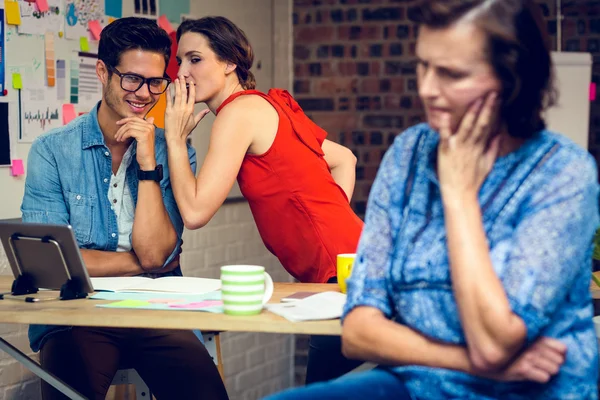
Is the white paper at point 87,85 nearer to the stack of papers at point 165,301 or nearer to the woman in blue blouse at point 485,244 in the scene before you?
the stack of papers at point 165,301

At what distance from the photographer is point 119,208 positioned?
2.60 meters

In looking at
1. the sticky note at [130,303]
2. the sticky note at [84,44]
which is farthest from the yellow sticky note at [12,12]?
the sticky note at [130,303]

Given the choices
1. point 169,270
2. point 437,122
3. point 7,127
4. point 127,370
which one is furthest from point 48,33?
point 437,122

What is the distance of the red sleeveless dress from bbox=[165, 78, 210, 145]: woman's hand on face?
0.46 ft

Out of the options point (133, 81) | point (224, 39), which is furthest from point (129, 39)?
point (224, 39)

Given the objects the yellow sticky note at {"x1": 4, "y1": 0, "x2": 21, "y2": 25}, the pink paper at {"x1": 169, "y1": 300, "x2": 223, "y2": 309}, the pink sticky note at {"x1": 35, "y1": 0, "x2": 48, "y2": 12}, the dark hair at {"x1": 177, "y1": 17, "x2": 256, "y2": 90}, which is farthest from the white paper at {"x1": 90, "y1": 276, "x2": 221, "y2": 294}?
the pink sticky note at {"x1": 35, "y1": 0, "x2": 48, "y2": 12}

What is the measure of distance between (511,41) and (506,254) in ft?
1.14

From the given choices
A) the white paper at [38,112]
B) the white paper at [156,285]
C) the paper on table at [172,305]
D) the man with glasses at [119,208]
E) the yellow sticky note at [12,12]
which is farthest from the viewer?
the white paper at [38,112]

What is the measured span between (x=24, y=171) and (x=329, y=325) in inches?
64.3

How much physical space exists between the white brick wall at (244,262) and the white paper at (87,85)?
0.85 meters

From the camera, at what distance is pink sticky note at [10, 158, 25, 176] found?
2947 millimetres

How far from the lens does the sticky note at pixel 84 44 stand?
3.23 metres

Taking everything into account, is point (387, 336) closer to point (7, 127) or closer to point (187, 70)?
point (187, 70)

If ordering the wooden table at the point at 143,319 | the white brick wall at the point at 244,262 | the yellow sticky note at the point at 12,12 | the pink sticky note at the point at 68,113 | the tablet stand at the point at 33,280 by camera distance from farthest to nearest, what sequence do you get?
the white brick wall at the point at 244,262
the pink sticky note at the point at 68,113
the yellow sticky note at the point at 12,12
the tablet stand at the point at 33,280
the wooden table at the point at 143,319
